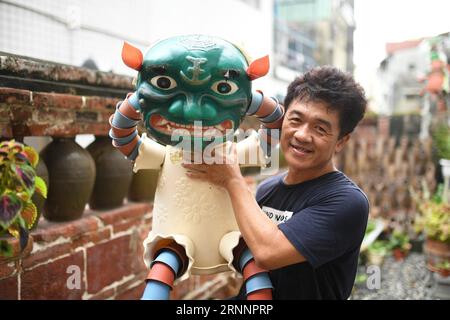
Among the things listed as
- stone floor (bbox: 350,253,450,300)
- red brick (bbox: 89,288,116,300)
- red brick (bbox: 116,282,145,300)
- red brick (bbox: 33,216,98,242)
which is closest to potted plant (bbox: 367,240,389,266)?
stone floor (bbox: 350,253,450,300)

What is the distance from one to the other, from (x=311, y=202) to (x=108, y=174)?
1136 millimetres

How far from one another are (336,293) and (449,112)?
4.59m

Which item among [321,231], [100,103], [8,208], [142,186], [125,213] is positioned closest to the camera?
[8,208]

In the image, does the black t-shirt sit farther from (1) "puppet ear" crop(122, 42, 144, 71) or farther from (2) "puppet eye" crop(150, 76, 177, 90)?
(1) "puppet ear" crop(122, 42, 144, 71)

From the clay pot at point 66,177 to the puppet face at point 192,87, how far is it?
2.69ft

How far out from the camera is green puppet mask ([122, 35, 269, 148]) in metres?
1.05

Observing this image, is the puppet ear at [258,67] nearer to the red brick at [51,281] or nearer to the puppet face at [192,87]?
the puppet face at [192,87]

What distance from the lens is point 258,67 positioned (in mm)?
1114

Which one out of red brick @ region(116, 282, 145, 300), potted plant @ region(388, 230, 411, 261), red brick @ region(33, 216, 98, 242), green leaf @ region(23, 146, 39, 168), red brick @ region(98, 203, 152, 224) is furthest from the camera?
potted plant @ region(388, 230, 411, 261)

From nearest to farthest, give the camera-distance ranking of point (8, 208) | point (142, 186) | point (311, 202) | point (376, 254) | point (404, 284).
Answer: point (8, 208)
point (311, 202)
point (142, 186)
point (404, 284)
point (376, 254)

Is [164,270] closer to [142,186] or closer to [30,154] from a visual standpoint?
[30,154]

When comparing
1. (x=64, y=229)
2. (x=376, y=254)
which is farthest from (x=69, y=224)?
(x=376, y=254)

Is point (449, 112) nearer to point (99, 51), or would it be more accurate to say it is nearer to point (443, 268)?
point (443, 268)

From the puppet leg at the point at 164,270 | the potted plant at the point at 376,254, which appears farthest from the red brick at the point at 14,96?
the potted plant at the point at 376,254
